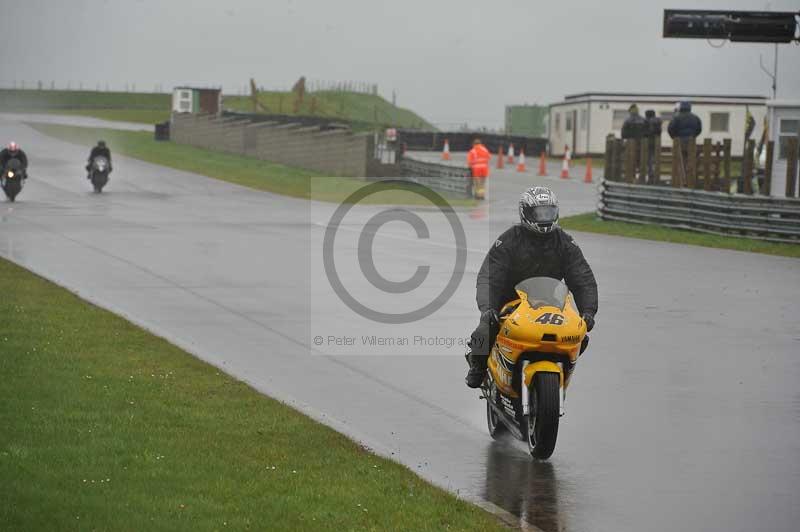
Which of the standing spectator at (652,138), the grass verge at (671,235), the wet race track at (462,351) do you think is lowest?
the wet race track at (462,351)

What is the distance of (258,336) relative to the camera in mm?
14172

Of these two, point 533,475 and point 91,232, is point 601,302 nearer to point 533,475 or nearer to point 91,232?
point 533,475

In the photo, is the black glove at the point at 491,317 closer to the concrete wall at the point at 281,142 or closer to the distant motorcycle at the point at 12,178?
the distant motorcycle at the point at 12,178

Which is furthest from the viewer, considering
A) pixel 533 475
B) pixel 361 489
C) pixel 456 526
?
pixel 533 475

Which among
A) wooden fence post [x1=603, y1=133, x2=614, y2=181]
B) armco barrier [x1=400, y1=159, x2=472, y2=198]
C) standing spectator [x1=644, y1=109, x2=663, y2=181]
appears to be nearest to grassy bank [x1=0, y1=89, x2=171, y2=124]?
armco barrier [x1=400, y1=159, x2=472, y2=198]

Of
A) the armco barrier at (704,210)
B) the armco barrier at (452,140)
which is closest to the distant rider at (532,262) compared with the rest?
the armco barrier at (704,210)

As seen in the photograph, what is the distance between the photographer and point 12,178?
3762cm

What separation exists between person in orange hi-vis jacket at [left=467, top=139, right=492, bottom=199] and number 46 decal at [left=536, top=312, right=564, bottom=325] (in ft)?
107

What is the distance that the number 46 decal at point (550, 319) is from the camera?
8.55 metres

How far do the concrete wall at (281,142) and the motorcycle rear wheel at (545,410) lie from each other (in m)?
41.0

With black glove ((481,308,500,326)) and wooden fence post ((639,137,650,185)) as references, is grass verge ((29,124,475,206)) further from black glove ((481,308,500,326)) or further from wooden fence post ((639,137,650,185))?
black glove ((481,308,500,326))

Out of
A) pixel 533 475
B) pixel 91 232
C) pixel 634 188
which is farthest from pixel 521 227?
pixel 634 188

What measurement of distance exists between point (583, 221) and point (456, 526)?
26690mm

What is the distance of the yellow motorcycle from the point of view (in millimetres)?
8531
